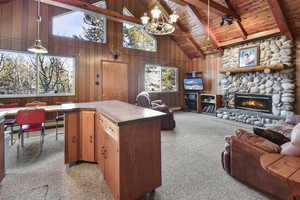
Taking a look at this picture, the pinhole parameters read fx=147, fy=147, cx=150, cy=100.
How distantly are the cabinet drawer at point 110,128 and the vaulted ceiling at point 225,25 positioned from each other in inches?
155

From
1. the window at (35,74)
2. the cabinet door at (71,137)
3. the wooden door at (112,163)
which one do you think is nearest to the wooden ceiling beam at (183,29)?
the window at (35,74)

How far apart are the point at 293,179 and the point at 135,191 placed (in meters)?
1.31

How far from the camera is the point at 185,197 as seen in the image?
1.72 metres

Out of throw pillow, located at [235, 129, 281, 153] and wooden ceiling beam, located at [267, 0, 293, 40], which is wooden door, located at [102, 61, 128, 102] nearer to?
throw pillow, located at [235, 129, 281, 153]

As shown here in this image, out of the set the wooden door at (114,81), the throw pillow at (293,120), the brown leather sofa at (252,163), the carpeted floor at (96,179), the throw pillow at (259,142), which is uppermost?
the wooden door at (114,81)

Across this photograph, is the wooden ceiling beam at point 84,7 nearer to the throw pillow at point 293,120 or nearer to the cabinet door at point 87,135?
the cabinet door at point 87,135

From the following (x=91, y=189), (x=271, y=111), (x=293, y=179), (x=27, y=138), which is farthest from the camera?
(x=271, y=111)

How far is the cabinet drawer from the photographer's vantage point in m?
1.49

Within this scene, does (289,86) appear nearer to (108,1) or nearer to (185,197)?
(185,197)

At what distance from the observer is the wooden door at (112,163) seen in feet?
4.87

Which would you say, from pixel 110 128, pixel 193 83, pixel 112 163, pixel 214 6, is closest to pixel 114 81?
pixel 193 83

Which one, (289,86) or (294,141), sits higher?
(289,86)

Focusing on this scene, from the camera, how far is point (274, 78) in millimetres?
5023

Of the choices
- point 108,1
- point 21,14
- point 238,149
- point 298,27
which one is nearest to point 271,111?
point 298,27
